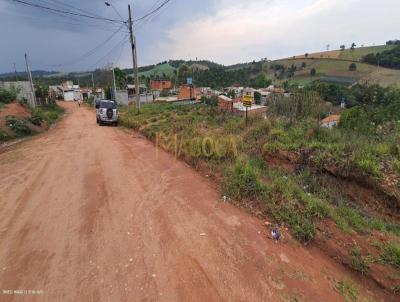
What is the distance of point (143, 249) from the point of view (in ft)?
10.8

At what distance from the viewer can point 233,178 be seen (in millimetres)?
5152

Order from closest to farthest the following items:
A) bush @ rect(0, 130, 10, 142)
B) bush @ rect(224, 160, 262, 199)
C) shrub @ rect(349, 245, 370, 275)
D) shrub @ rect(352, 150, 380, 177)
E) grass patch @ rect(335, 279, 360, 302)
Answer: grass patch @ rect(335, 279, 360, 302) → shrub @ rect(349, 245, 370, 275) → shrub @ rect(352, 150, 380, 177) → bush @ rect(224, 160, 262, 199) → bush @ rect(0, 130, 10, 142)

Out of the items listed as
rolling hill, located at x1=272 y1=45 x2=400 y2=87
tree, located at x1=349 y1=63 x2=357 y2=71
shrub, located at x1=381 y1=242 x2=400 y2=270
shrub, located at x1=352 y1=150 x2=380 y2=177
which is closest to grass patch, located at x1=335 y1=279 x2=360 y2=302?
shrub, located at x1=381 y1=242 x2=400 y2=270

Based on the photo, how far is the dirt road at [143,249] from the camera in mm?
2656

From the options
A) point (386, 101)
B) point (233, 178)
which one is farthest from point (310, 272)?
point (386, 101)

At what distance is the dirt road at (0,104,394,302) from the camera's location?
105 inches

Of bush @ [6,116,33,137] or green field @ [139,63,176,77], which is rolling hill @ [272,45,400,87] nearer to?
green field @ [139,63,176,77]

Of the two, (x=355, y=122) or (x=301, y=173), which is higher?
(x=355, y=122)

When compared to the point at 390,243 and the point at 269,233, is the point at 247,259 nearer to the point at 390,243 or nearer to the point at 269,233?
the point at 269,233

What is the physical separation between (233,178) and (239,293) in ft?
8.98

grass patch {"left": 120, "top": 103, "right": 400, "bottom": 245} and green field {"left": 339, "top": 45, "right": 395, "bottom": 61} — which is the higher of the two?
green field {"left": 339, "top": 45, "right": 395, "bottom": 61}

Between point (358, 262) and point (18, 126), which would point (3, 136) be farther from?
point (358, 262)


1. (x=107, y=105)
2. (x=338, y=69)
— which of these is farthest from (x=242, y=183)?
(x=338, y=69)

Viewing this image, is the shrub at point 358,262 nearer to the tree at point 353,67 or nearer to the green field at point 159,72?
the tree at point 353,67
